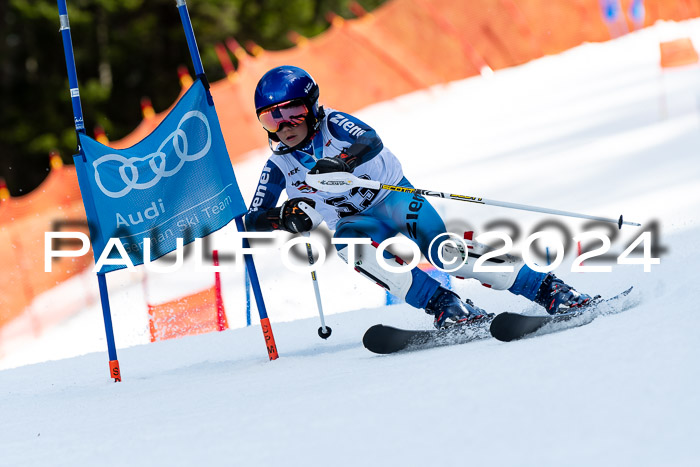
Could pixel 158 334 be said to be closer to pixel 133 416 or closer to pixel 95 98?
pixel 133 416

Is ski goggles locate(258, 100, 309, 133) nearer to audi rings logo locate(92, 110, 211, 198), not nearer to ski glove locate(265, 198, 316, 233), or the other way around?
ski glove locate(265, 198, 316, 233)

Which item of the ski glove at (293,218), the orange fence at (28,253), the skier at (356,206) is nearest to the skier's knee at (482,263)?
the skier at (356,206)

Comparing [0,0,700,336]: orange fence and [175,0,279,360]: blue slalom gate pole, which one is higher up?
[0,0,700,336]: orange fence

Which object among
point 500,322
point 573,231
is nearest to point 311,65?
point 573,231

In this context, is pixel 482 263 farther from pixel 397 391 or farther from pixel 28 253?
pixel 28 253

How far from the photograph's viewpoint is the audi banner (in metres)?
4.61

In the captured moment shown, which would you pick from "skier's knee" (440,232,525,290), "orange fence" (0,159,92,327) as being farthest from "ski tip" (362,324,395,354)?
"orange fence" (0,159,92,327)

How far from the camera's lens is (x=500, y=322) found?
147 inches

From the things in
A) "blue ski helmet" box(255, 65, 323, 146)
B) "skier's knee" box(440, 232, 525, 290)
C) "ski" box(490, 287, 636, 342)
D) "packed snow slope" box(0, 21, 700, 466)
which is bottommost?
"packed snow slope" box(0, 21, 700, 466)

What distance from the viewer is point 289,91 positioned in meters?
4.35

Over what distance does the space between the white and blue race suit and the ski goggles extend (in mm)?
162

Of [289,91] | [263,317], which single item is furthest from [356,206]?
[263,317]

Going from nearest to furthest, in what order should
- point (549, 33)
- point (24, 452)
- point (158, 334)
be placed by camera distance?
point (24, 452), point (158, 334), point (549, 33)

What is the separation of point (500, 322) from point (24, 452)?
6.01 feet
